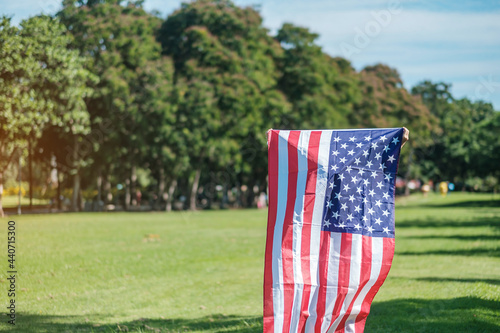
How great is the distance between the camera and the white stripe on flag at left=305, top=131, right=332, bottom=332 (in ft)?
23.0

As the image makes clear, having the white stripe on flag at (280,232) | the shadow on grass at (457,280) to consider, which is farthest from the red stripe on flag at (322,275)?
the shadow on grass at (457,280)

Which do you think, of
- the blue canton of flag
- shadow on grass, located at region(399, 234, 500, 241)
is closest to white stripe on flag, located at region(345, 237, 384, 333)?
the blue canton of flag

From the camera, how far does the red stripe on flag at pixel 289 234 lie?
7051 mm

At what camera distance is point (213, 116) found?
42688mm

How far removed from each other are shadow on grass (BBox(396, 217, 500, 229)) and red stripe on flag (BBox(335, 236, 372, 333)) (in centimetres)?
2465

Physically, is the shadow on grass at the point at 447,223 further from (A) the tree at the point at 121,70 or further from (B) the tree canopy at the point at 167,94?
(A) the tree at the point at 121,70

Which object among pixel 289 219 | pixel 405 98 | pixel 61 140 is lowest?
pixel 289 219

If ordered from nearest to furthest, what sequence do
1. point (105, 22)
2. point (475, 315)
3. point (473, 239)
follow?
point (475, 315) → point (473, 239) → point (105, 22)

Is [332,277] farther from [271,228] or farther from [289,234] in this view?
[271,228]

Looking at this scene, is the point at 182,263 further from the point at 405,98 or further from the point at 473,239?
the point at 405,98

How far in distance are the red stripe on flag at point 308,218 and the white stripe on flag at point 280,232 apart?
0.85ft

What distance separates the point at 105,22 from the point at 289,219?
3305cm

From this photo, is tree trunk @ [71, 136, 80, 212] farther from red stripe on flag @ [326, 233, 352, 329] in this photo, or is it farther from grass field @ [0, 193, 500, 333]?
red stripe on flag @ [326, 233, 352, 329]

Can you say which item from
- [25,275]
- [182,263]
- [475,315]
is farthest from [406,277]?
[25,275]
